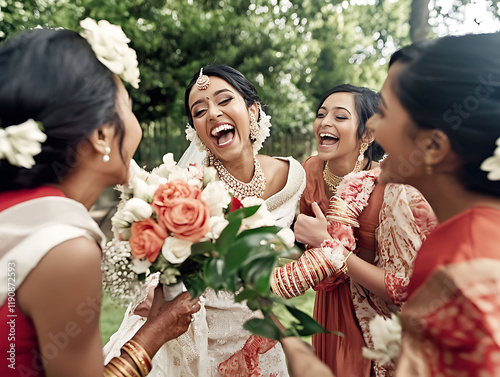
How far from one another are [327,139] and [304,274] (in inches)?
40.8

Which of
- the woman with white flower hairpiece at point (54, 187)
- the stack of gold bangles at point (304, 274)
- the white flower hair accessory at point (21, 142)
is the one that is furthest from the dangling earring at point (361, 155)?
the white flower hair accessory at point (21, 142)

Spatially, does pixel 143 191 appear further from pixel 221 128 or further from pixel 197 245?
pixel 221 128

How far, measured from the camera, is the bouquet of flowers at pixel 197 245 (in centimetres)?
135

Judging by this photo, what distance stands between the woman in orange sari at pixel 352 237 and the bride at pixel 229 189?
0.26m

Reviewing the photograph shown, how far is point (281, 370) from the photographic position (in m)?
2.69

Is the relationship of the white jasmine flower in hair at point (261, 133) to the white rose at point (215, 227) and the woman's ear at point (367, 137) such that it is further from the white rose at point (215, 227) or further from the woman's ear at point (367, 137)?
the white rose at point (215, 227)

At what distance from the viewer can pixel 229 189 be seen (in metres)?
2.68

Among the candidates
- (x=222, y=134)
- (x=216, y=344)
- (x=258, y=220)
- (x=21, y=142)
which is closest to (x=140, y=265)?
(x=258, y=220)

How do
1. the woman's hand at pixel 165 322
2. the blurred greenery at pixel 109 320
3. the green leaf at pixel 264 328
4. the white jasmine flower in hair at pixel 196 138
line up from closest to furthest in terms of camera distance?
the green leaf at pixel 264 328, the woman's hand at pixel 165 322, the white jasmine flower in hair at pixel 196 138, the blurred greenery at pixel 109 320

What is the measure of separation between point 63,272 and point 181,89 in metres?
8.99

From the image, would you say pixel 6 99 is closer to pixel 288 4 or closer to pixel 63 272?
pixel 63 272

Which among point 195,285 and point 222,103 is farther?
point 222,103

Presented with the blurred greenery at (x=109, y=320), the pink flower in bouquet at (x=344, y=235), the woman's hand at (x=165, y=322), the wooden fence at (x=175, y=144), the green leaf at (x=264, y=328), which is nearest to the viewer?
the green leaf at (x=264, y=328)

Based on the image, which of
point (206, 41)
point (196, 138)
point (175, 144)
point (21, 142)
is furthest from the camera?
point (175, 144)
